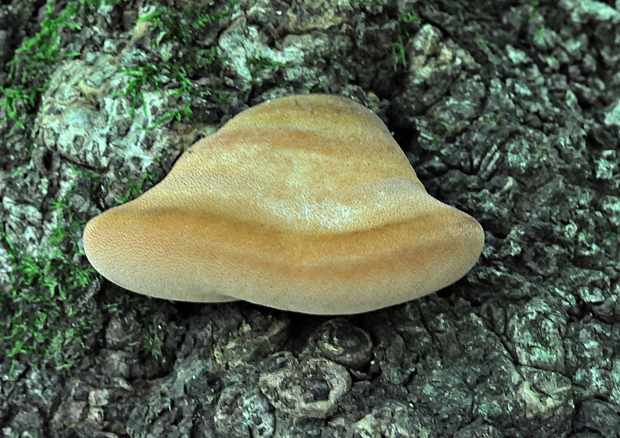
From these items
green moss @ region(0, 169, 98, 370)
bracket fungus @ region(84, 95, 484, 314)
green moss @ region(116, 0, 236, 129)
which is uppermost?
green moss @ region(116, 0, 236, 129)

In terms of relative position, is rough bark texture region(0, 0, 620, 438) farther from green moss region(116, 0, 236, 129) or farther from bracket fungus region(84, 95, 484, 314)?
bracket fungus region(84, 95, 484, 314)

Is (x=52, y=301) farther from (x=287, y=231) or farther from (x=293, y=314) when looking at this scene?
(x=287, y=231)

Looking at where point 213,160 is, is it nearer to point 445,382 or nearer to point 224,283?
point 224,283

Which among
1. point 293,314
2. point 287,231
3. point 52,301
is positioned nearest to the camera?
point 287,231

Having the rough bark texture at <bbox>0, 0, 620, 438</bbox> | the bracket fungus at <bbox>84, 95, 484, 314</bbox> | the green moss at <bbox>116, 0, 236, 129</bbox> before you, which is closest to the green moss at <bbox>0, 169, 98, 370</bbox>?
the rough bark texture at <bbox>0, 0, 620, 438</bbox>

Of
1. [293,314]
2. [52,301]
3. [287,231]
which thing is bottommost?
[52,301]

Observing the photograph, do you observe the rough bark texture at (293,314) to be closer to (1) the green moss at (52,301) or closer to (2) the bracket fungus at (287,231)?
(1) the green moss at (52,301)

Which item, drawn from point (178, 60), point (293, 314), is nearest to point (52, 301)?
point (293, 314)

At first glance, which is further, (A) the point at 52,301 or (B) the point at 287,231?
(A) the point at 52,301

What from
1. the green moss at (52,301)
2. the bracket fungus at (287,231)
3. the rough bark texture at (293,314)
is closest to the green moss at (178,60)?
the rough bark texture at (293,314)
